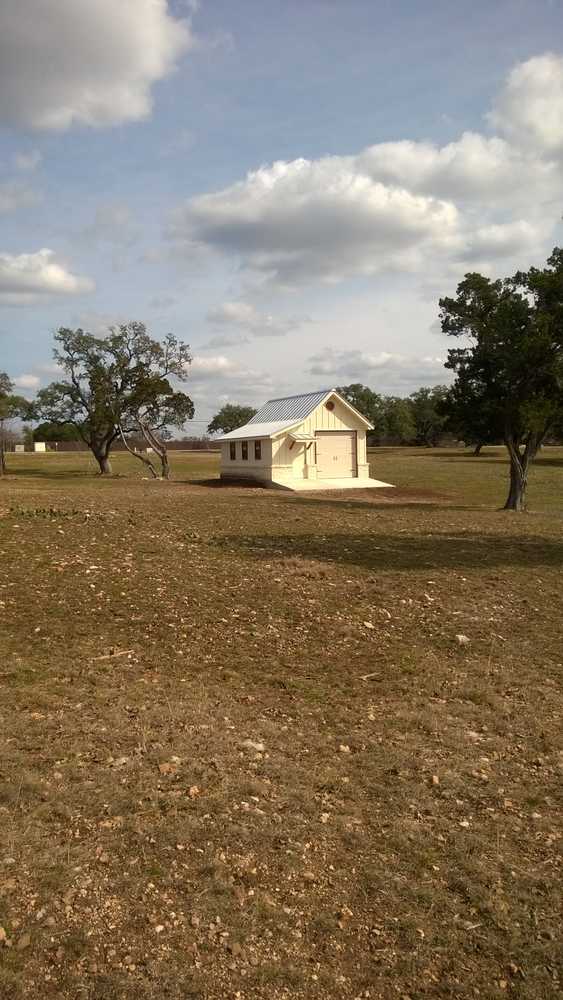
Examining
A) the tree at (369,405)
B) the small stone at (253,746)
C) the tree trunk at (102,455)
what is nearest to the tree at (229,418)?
the tree at (369,405)

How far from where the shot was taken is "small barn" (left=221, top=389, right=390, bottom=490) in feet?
113

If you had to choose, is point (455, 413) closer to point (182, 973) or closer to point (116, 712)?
point (116, 712)

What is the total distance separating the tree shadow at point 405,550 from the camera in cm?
1248

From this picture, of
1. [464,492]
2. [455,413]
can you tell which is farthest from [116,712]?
[464,492]

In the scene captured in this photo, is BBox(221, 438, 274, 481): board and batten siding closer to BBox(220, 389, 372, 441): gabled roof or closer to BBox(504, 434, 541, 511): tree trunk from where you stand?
BBox(220, 389, 372, 441): gabled roof

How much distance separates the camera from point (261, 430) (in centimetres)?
Answer: 3647

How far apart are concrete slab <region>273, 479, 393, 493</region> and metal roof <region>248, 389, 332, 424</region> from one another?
3230 millimetres

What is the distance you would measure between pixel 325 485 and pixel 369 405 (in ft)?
271

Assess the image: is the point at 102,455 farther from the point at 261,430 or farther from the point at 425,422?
the point at 425,422

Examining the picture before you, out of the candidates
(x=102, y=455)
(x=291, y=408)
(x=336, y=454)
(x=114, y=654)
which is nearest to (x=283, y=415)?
(x=291, y=408)

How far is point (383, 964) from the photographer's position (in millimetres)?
3238

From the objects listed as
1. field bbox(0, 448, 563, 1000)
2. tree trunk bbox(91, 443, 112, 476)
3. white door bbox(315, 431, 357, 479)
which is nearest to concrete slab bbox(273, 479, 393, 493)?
white door bbox(315, 431, 357, 479)

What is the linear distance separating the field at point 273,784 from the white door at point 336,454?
81.5ft

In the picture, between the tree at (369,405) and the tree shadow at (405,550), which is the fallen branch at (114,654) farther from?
the tree at (369,405)
